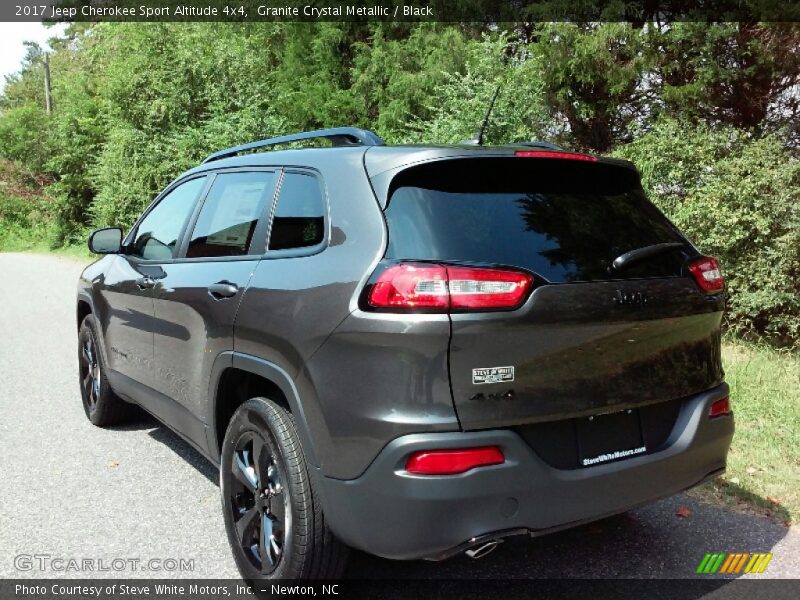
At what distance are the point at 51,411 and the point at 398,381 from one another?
4.71 meters

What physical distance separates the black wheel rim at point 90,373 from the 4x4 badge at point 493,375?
12.8 ft

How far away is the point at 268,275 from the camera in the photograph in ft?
10.2

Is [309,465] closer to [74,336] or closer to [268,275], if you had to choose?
[268,275]

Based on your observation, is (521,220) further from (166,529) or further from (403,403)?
(166,529)

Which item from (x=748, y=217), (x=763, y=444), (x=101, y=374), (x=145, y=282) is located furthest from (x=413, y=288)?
(x=748, y=217)

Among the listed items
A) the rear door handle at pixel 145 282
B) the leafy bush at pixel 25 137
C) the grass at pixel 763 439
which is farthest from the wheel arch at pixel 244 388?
the leafy bush at pixel 25 137

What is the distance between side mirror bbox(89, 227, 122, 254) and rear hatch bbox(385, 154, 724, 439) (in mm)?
2977

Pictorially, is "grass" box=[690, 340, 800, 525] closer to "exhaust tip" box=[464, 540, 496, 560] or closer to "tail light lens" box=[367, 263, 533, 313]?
"exhaust tip" box=[464, 540, 496, 560]

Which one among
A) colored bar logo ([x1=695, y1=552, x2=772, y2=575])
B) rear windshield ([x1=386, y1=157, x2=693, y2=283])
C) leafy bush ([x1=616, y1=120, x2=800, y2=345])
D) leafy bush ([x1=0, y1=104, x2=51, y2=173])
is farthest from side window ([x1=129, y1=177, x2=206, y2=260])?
leafy bush ([x1=0, y1=104, x2=51, y2=173])

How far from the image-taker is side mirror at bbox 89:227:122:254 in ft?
16.5

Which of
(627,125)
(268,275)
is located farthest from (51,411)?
(627,125)

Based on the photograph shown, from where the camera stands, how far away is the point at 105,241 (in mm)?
5043

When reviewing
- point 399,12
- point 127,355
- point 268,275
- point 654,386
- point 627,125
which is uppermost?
point 399,12

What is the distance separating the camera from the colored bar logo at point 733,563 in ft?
11.0
